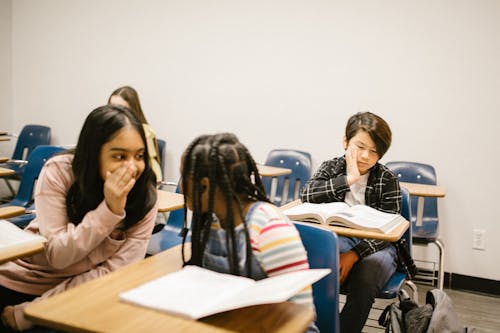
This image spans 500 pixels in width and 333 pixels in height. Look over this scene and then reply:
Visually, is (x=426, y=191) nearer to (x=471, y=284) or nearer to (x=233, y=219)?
(x=471, y=284)

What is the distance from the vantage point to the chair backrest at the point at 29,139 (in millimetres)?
5449

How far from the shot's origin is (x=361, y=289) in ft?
7.07

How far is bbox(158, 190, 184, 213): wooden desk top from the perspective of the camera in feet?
8.12

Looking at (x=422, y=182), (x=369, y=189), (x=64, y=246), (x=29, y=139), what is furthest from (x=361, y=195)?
(x=29, y=139)

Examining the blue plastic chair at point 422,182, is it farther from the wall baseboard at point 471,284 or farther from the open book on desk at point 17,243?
the open book on desk at point 17,243

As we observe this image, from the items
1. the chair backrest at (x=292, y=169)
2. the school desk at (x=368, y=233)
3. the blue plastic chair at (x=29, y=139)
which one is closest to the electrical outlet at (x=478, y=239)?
the chair backrest at (x=292, y=169)

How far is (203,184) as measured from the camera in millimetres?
1348

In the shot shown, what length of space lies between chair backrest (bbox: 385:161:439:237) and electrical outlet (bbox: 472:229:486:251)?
0.41m

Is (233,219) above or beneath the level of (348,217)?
above

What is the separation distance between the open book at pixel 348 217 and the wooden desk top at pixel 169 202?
59 cm

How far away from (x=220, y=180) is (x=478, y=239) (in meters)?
3.07

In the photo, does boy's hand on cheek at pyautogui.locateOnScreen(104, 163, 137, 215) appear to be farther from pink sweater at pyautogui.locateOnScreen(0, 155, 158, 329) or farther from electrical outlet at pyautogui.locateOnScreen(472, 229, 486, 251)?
electrical outlet at pyautogui.locateOnScreen(472, 229, 486, 251)

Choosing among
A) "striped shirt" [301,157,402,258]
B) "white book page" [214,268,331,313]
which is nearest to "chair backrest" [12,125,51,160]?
"striped shirt" [301,157,402,258]

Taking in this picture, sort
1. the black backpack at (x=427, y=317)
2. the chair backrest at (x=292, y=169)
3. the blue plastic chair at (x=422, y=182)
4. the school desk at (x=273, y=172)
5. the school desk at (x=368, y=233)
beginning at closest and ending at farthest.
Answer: the black backpack at (x=427, y=317) < the school desk at (x=368, y=233) < the blue plastic chair at (x=422, y=182) < the school desk at (x=273, y=172) < the chair backrest at (x=292, y=169)
